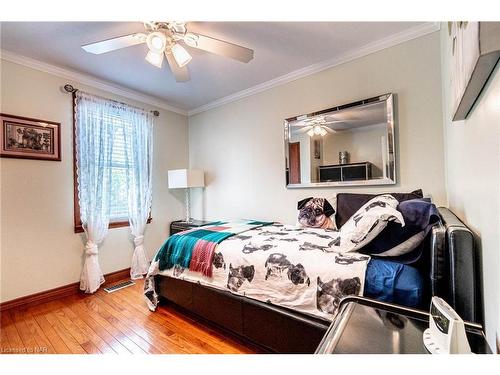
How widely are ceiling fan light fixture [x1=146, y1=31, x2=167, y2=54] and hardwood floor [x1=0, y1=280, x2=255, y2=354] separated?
214 cm

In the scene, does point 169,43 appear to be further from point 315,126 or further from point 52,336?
point 52,336

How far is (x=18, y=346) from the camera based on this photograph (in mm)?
1620

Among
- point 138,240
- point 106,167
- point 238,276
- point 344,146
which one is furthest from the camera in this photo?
point 138,240

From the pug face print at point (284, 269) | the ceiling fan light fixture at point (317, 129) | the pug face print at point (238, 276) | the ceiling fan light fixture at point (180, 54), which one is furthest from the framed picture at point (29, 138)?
the ceiling fan light fixture at point (317, 129)

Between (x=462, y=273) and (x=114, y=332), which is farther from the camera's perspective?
(x=114, y=332)

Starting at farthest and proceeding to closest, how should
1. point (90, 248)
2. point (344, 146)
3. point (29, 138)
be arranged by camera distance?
point (90, 248), point (344, 146), point (29, 138)

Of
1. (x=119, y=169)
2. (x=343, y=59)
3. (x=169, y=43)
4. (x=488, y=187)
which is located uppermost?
(x=343, y=59)

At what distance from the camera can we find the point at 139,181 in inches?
119

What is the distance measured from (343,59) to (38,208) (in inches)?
137

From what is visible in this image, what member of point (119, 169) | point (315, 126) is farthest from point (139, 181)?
point (315, 126)

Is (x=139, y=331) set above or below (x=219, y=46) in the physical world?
below

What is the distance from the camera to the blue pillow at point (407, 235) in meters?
1.16
